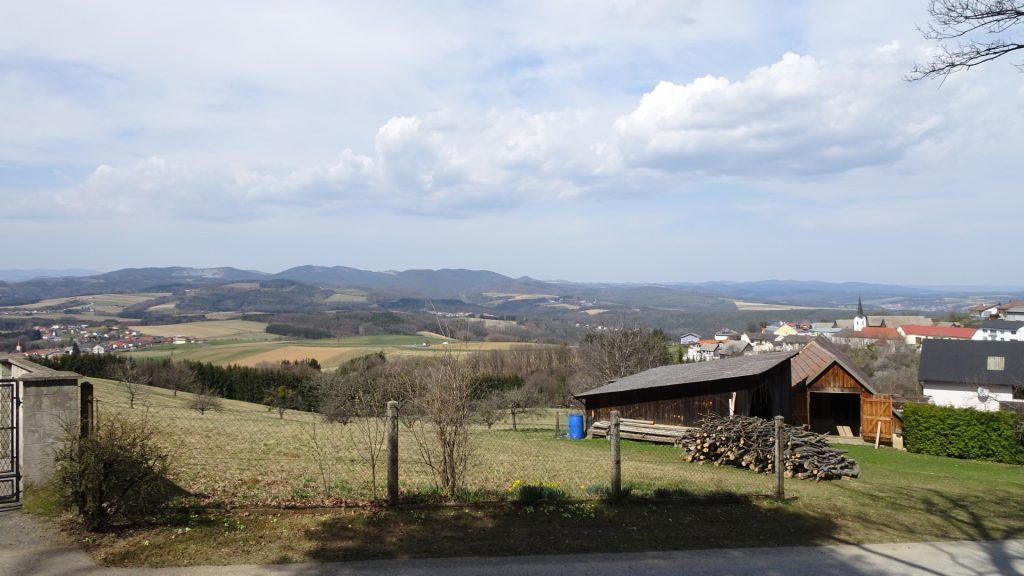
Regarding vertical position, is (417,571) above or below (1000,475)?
above

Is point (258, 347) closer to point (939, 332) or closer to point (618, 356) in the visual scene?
point (618, 356)

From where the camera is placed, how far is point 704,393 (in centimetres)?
2270

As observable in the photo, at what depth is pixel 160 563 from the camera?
652 cm

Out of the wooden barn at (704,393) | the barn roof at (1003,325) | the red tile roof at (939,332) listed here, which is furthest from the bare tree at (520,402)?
the red tile roof at (939,332)

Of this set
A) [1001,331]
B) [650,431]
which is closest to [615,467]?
[650,431]

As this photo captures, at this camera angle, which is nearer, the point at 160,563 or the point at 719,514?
the point at 160,563

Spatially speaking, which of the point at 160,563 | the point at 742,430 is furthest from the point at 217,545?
the point at 742,430

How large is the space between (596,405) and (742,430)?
33.8 feet

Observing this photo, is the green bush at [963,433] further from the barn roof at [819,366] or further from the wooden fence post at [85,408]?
the wooden fence post at [85,408]

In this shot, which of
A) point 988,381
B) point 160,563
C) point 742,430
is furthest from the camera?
point 988,381

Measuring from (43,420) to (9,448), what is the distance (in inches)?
58.1

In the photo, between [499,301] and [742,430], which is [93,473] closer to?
[742,430]

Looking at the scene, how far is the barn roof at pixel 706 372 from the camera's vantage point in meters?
22.3

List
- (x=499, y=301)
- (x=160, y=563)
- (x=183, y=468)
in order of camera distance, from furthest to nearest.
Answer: (x=499, y=301), (x=183, y=468), (x=160, y=563)
